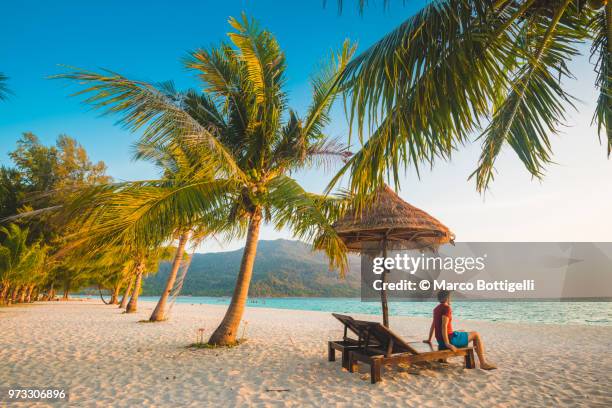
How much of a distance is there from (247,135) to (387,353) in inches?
198

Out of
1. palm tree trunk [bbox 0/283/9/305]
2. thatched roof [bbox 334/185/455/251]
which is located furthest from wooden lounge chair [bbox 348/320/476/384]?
palm tree trunk [bbox 0/283/9/305]

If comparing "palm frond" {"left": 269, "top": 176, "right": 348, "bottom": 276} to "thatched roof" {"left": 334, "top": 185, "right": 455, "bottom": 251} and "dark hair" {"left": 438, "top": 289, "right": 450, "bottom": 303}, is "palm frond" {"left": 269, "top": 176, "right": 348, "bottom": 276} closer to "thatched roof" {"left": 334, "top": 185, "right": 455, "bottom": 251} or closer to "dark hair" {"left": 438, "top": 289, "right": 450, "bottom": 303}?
"thatched roof" {"left": 334, "top": 185, "right": 455, "bottom": 251}

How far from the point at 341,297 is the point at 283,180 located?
367ft

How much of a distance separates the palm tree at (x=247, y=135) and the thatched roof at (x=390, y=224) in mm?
588

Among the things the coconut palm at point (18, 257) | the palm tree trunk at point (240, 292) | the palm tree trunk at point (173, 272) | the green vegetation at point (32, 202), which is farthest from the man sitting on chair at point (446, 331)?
the coconut palm at point (18, 257)

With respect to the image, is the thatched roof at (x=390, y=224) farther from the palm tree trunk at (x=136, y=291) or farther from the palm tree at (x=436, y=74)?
the palm tree trunk at (x=136, y=291)

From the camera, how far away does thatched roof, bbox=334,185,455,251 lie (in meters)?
5.82

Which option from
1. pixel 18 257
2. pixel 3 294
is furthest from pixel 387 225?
pixel 3 294

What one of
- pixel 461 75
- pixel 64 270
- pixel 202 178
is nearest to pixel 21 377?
pixel 202 178

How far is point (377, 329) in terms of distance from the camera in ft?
14.6

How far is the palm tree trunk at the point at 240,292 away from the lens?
705 cm

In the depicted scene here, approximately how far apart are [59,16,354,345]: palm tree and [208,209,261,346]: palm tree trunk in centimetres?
2

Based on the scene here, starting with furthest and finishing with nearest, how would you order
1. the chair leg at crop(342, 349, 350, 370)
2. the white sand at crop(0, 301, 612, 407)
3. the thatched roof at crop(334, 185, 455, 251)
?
the thatched roof at crop(334, 185, 455, 251), the chair leg at crop(342, 349, 350, 370), the white sand at crop(0, 301, 612, 407)

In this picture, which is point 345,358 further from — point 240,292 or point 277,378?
point 240,292
